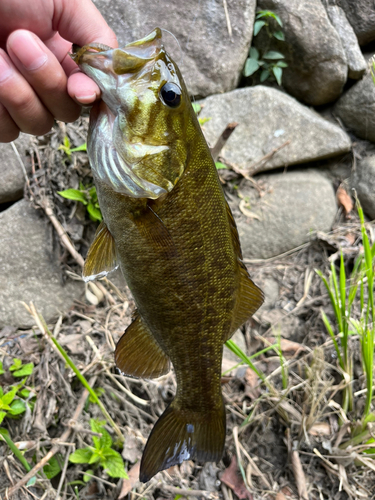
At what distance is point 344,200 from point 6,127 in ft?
8.60

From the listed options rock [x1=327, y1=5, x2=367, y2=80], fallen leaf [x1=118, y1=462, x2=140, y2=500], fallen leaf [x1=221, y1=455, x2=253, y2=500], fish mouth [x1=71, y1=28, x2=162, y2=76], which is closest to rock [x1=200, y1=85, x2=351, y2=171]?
rock [x1=327, y1=5, x2=367, y2=80]

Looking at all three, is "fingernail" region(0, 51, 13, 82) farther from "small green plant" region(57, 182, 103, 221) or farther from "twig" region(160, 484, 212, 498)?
"twig" region(160, 484, 212, 498)

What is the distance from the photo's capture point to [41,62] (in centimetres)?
99

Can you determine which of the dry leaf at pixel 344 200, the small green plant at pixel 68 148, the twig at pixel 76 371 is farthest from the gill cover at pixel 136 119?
the dry leaf at pixel 344 200

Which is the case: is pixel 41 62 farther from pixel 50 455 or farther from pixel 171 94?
pixel 50 455

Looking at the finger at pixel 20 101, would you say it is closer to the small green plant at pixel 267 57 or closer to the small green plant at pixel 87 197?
the small green plant at pixel 87 197

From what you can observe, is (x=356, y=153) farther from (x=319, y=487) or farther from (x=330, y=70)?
(x=319, y=487)

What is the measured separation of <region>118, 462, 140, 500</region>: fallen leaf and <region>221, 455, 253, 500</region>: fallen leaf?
450 millimetres

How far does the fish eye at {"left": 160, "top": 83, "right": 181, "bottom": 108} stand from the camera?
100cm

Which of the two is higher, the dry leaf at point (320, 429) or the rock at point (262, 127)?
the rock at point (262, 127)

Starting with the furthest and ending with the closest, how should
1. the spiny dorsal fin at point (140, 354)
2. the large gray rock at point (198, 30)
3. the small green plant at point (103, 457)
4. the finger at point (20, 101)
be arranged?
the large gray rock at point (198, 30) → the small green plant at point (103, 457) → the spiny dorsal fin at point (140, 354) → the finger at point (20, 101)

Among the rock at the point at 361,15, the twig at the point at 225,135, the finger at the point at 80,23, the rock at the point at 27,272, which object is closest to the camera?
the finger at the point at 80,23

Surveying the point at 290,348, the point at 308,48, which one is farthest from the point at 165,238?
the point at 308,48

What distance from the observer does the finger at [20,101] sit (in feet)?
3.39
